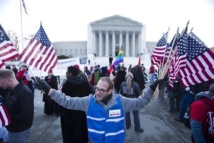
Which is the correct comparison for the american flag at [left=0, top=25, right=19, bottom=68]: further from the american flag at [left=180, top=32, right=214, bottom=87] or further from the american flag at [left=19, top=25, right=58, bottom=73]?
the american flag at [left=180, top=32, right=214, bottom=87]

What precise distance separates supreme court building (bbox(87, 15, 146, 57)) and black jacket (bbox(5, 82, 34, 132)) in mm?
55466

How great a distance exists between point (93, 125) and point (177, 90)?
20.7 feet

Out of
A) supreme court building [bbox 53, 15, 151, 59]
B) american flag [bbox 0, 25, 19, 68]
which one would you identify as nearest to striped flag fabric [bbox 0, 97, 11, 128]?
american flag [bbox 0, 25, 19, 68]

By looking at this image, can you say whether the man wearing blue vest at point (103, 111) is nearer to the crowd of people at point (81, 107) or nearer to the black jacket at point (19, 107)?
the crowd of people at point (81, 107)

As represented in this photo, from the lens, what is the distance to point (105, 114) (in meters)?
2.60

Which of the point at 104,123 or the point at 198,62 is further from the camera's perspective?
the point at 198,62

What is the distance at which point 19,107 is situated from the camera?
3.09 metres

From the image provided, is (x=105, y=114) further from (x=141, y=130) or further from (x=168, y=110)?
(x=168, y=110)

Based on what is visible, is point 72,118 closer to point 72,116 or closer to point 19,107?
point 72,116

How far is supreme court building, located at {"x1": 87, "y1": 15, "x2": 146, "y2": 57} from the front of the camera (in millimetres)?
60062

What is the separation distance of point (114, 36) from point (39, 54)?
56.9m

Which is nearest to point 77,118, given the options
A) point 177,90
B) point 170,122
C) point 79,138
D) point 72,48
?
point 79,138

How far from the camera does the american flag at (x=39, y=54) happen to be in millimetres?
4434

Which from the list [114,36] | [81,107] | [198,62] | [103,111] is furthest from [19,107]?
[114,36]
